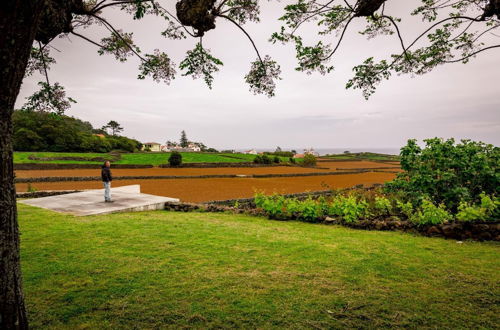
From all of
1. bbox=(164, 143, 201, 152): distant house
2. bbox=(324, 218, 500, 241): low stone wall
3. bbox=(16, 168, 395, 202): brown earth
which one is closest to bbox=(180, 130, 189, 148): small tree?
bbox=(164, 143, 201, 152): distant house

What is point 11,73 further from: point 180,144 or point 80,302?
point 180,144

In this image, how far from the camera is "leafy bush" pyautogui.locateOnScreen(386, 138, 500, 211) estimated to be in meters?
6.22

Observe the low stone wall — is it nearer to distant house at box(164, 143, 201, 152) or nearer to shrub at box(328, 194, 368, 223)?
shrub at box(328, 194, 368, 223)

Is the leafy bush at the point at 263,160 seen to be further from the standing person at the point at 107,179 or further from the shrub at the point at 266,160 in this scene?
the standing person at the point at 107,179

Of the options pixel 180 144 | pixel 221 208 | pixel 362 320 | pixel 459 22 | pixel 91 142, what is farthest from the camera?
pixel 180 144

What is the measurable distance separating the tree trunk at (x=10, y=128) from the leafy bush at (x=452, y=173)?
24.7 feet

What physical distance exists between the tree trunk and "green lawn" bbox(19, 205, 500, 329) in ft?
2.62

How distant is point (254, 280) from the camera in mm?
3400

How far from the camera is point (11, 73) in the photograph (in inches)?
67.4

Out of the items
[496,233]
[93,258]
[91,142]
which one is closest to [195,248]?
[93,258]

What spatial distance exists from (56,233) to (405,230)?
7697 millimetres

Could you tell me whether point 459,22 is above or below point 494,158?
above

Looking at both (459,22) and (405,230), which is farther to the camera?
(405,230)

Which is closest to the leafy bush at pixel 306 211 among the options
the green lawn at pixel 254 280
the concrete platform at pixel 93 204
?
the green lawn at pixel 254 280
